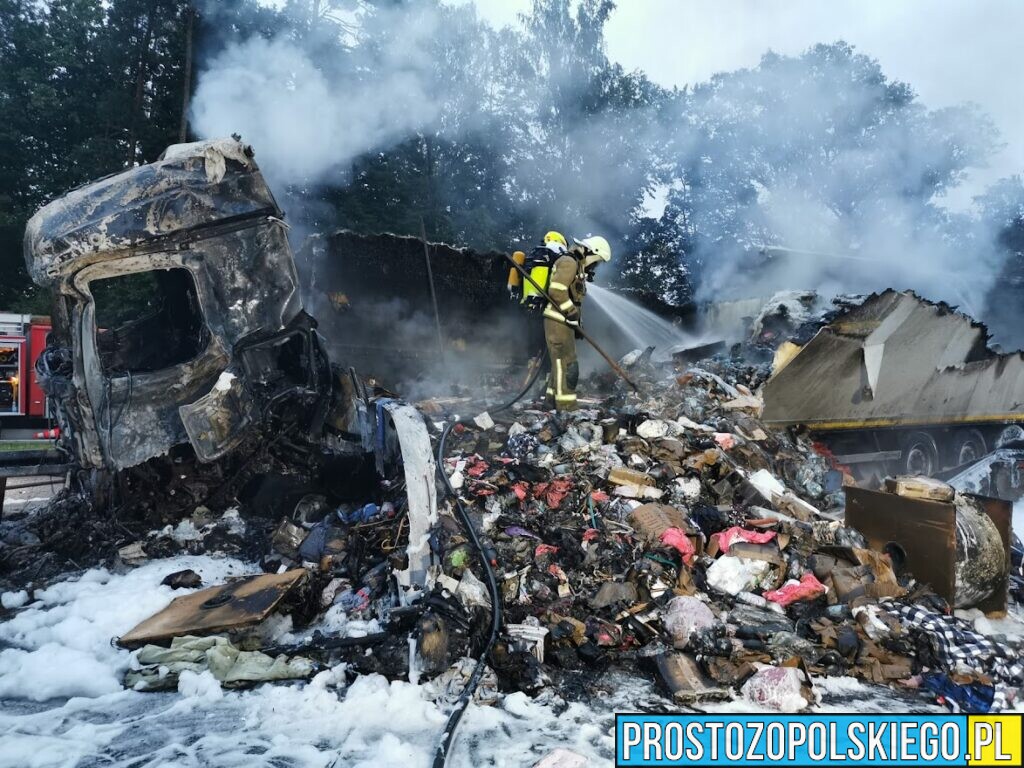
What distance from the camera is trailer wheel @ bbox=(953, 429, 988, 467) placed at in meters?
6.83

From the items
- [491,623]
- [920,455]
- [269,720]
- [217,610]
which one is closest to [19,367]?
[217,610]

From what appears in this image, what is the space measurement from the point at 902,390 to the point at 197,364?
6.07 metres

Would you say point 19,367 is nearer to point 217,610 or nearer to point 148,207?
point 148,207

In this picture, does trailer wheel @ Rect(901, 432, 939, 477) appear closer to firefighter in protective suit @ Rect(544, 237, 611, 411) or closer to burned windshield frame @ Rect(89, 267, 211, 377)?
firefighter in protective suit @ Rect(544, 237, 611, 411)

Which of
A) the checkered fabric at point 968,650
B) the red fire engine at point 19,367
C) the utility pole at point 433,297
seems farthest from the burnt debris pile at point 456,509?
the red fire engine at point 19,367

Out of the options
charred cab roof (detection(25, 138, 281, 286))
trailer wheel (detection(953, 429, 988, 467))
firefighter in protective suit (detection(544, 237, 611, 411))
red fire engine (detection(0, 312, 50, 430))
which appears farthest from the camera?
red fire engine (detection(0, 312, 50, 430))

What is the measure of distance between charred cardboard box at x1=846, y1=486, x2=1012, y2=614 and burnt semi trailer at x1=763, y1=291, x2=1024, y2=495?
165 centimetres

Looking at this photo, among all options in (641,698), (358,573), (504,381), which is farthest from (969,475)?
(358,573)

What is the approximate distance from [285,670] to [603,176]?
59.0ft

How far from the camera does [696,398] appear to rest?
5406 millimetres

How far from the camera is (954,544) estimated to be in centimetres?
318

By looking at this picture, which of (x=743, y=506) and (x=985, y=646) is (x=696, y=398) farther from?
(x=985, y=646)

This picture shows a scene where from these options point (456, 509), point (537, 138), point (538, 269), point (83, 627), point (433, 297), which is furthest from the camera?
point (537, 138)

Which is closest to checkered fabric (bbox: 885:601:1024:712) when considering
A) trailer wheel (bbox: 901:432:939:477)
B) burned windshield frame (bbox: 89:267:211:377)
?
trailer wheel (bbox: 901:432:939:477)
